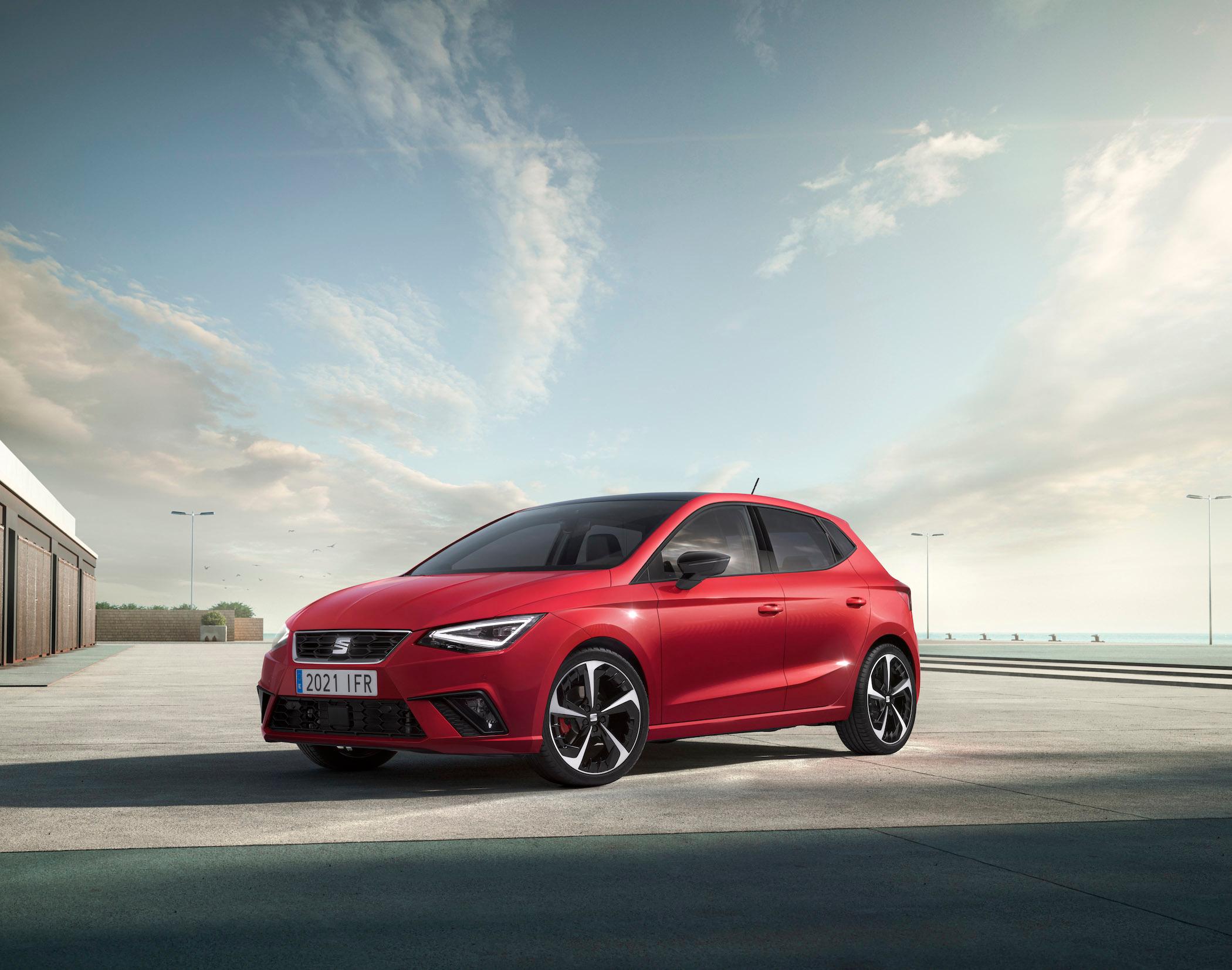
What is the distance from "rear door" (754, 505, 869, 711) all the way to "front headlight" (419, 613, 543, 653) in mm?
2126

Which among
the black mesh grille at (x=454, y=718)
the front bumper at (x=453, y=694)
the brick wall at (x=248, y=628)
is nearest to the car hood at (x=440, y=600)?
the front bumper at (x=453, y=694)

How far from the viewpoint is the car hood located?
6.38 meters

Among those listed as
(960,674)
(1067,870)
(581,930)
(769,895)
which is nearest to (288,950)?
(581,930)

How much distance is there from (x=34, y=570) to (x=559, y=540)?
29.3 metres

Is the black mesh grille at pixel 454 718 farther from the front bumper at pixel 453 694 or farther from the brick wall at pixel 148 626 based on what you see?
the brick wall at pixel 148 626

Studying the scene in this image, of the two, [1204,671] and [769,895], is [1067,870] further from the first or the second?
[1204,671]

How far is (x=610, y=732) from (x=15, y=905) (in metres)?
3.38

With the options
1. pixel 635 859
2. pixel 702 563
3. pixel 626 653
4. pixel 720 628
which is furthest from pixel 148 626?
pixel 635 859

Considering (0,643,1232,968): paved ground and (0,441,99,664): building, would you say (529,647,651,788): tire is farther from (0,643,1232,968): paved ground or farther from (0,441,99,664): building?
(0,441,99,664): building

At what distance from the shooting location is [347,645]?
6516mm

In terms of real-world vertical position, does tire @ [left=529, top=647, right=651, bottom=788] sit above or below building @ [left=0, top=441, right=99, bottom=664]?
below

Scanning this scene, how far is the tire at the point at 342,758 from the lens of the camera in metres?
7.50

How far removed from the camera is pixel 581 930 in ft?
12.1

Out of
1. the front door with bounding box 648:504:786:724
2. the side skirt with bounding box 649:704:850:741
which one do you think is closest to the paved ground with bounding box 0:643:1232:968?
the side skirt with bounding box 649:704:850:741
